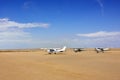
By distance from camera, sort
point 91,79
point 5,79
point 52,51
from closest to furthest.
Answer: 1. point 5,79
2. point 91,79
3. point 52,51

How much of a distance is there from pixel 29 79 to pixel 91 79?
428 cm

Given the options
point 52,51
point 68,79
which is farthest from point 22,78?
point 52,51

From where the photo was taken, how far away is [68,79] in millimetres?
15609

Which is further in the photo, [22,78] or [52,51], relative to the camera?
[52,51]

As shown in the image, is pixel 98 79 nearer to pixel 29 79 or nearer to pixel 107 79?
pixel 107 79

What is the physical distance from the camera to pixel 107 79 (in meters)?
16.7

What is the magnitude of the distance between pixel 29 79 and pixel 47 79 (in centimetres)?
118

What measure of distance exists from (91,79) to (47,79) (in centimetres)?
310

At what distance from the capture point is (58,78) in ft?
52.1

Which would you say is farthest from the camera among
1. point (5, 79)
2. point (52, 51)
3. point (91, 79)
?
point (52, 51)

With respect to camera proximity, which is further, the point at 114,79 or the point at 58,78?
the point at 114,79

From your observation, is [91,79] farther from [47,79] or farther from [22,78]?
[22,78]

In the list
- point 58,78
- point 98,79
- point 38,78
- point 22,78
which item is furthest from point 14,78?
point 98,79

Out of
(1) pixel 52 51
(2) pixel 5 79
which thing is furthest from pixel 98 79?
(1) pixel 52 51
